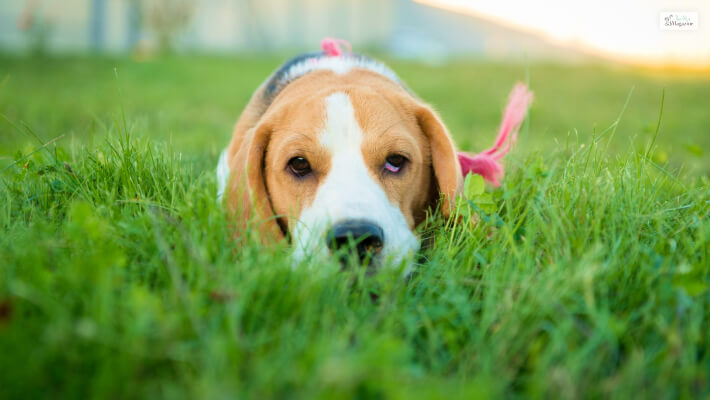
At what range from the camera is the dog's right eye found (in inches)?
108

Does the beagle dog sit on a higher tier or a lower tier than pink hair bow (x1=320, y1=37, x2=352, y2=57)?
lower

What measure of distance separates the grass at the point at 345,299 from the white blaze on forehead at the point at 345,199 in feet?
0.65

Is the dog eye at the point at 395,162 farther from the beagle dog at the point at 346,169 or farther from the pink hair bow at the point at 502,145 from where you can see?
the pink hair bow at the point at 502,145

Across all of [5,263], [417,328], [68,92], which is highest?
[5,263]

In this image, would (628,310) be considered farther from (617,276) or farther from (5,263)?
(5,263)

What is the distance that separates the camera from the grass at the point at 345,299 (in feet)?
4.34

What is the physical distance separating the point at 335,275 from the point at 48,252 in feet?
3.16

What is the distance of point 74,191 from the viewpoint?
2408 millimetres

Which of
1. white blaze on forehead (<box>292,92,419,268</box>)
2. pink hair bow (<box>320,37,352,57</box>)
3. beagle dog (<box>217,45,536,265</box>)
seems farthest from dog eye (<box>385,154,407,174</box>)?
pink hair bow (<box>320,37,352,57</box>)

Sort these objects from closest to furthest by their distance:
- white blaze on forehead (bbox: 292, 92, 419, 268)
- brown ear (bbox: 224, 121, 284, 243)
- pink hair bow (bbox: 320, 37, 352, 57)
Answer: white blaze on forehead (bbox: 292, 92, 419, 268) → brown ear (bbox: 224, 121, 284, 243) → pink hair bow (bbox: 320, 37, 352, 57)

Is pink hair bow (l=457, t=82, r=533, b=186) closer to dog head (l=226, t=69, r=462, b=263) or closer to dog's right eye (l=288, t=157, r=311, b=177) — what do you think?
dog head (l=226, t=69, r=462, b=263)

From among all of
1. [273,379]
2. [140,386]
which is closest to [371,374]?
[273,379]

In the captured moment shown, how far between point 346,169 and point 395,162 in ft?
1.03

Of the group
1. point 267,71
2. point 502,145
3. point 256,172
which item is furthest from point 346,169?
point 267,71
